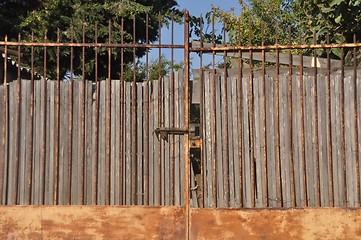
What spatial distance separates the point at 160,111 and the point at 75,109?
881 mm

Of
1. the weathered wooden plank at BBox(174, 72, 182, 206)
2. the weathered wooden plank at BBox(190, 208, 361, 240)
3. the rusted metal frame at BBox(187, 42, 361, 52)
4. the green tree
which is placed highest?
the green tree

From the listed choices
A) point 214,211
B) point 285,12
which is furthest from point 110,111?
point 285,12

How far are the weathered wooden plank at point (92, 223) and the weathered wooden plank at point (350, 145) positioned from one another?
1.72 meters

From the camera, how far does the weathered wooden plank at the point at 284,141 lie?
441 centimetres

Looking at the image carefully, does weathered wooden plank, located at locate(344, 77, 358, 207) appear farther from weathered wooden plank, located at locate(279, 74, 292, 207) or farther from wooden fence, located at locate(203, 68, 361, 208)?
weathered wooden plank, located at locate(279, 74, 292, 207)

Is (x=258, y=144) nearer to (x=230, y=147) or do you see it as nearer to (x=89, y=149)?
(x=230, y=147)

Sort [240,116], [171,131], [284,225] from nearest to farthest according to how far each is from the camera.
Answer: [284,225] < [171,131] < [240,116]

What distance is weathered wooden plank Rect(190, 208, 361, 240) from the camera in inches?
163

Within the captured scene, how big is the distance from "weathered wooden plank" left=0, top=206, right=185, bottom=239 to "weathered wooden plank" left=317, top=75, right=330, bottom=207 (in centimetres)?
146

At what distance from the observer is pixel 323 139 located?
4438mm

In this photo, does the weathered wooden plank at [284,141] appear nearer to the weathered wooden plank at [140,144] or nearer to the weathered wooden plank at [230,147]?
the weathered wooden plank at [230,147]

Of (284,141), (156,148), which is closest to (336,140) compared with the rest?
(284,141)

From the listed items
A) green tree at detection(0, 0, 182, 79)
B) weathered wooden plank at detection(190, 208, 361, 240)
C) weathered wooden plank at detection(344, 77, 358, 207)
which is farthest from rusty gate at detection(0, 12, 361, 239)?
green tree at detection(0, 0, 182, 79)

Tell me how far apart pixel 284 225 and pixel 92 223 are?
185 centimetres
